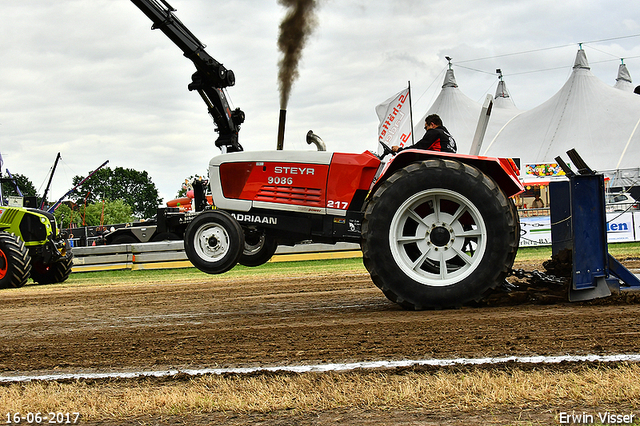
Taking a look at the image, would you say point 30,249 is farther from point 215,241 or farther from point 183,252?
point 215,241

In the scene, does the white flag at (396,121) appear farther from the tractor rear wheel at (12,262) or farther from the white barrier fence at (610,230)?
the tractor rear wheel at (12,262)

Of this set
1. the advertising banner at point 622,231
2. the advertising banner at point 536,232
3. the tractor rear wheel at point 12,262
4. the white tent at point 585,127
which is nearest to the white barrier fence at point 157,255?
the tractor rear wheel at point 12,262

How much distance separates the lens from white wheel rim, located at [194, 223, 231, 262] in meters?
5.23

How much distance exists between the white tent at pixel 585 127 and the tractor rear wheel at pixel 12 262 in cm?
2338

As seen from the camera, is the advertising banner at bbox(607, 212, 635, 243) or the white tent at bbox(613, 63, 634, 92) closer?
the advertising banner at bbox(607, 212, 635, 243)

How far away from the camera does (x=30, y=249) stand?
12.5 metres

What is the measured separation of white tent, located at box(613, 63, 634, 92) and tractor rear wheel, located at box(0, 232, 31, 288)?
133 feet

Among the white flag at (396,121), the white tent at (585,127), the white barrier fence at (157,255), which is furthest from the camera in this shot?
the white tent at (585,127)

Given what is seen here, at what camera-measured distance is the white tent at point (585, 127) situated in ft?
91.4

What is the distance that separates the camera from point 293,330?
13.1 ft

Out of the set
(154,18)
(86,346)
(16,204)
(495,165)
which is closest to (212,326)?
(86,346)

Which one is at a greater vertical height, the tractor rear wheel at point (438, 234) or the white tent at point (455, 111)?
the white tent at point (455, 111)

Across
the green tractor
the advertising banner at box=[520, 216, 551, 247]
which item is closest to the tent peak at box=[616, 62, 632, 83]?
the advertising banner at box=[520, 216, 551, 247]

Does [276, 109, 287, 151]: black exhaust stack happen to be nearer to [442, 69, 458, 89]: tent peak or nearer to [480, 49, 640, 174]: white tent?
[480, 49, 640, 174]: white tent
